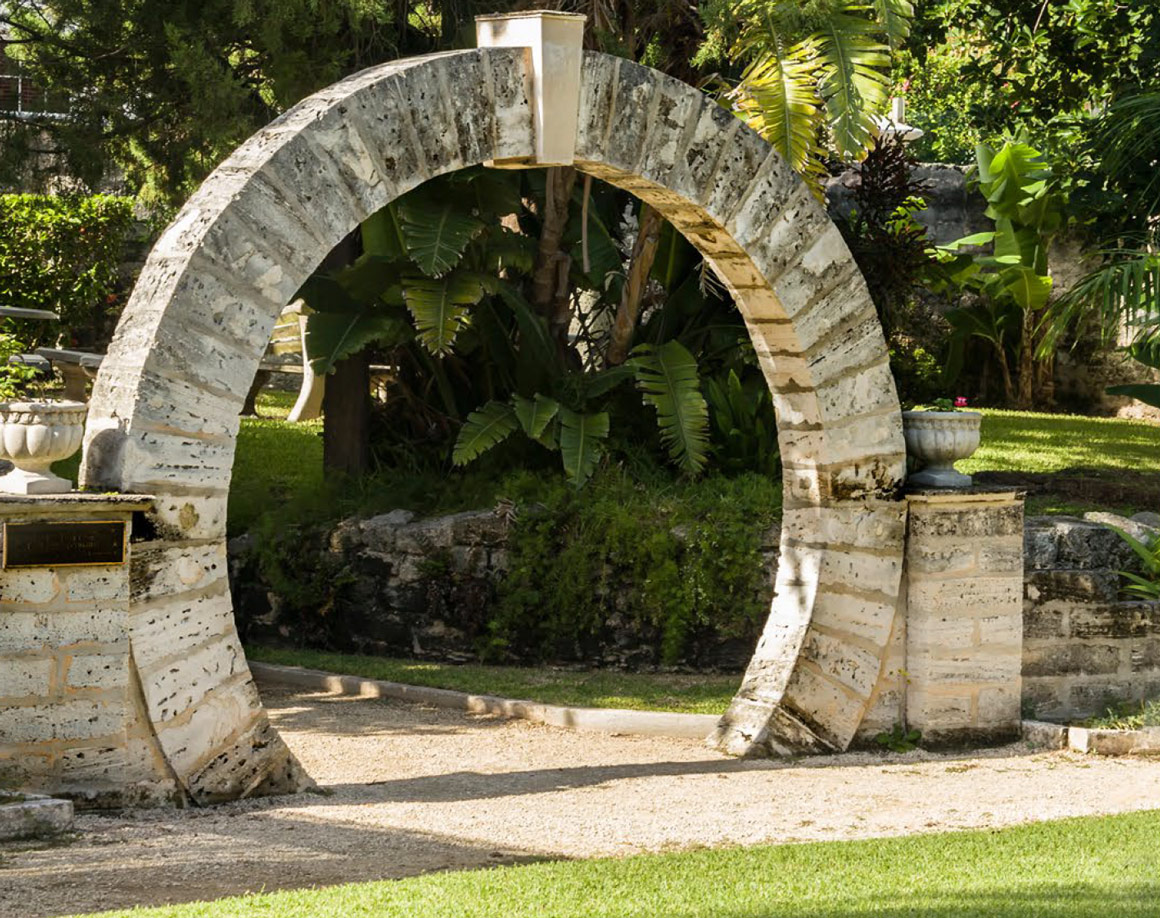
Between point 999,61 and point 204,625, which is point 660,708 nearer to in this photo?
point 204,625

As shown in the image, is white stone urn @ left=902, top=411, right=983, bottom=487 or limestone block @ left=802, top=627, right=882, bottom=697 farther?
white stone urn @ left=902, top=411, right=983, bottom=487

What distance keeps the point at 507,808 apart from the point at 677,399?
Result: 5.16 m

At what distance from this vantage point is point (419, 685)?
10.4 meters

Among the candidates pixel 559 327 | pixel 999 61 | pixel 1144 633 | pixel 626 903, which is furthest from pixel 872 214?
pixel 626 903

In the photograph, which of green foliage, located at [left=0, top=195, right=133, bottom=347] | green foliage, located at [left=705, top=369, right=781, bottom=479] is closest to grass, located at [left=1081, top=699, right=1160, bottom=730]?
green foliage, located at [left=705, top=369, right=781, bottom=479]

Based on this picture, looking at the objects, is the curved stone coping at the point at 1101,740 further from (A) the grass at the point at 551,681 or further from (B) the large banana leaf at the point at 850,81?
(B) the large banana leaf at the point at 850,81

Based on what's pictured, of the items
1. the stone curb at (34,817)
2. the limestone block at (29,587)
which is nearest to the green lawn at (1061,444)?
the limestone block at (29,587)

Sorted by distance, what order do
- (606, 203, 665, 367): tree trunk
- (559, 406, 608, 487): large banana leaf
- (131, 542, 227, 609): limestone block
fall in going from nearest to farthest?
(131, 542, 227, 609): limestone block
(559, 406, 608, 487): large banana leaf
(606, 203, 665, 367): tree trunk

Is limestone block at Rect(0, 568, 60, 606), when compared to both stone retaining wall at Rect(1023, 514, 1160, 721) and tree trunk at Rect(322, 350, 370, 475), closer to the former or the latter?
stone retaining wall at Rect(1023, 514, 1160, 721)

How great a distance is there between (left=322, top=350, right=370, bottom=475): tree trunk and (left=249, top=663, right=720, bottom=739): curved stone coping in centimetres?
236

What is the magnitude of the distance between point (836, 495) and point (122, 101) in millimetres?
6401

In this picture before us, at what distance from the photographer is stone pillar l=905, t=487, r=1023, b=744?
319 inches

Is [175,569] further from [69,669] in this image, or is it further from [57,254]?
[57,254]

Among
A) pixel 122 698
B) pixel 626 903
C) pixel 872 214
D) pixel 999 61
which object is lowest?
pixel 626 903
